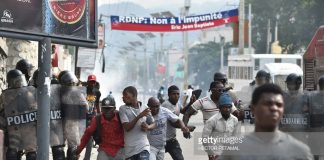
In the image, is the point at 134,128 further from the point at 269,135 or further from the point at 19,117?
the point at 269,135

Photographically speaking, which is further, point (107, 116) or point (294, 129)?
point (294, 129)

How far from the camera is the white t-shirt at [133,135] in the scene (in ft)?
28.7

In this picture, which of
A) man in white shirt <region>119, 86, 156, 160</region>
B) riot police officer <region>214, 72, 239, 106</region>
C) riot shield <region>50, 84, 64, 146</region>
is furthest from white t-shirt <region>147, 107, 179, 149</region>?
riot police officer <region>214, 72, 239, 106</region>

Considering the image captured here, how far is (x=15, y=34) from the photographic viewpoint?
314 inches

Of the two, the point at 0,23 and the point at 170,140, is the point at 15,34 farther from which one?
the point at 170,140

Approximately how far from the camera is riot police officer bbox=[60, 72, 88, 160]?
9602mm

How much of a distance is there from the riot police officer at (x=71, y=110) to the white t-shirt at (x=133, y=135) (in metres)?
1.02

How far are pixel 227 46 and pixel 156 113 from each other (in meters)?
97.0

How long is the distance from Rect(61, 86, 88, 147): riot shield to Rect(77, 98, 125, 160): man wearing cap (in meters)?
0.73

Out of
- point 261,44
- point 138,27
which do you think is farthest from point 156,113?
point 261,44

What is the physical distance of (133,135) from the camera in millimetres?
8789

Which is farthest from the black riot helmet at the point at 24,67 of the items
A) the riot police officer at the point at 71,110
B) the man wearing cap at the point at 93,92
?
the man wearing cap at the point at 93,92

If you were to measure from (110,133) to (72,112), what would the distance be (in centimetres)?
91

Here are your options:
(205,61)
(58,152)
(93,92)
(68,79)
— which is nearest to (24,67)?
(68,79)
